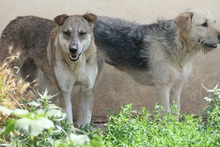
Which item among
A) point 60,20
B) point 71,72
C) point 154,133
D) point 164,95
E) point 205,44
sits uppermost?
point 60,20

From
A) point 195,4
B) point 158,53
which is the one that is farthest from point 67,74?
point 195,4

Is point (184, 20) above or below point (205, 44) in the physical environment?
above

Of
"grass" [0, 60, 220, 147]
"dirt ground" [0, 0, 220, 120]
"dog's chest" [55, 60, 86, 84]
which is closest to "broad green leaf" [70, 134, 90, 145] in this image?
"grass" [0, 60, 220, 147]

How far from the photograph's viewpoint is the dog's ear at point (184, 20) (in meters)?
8.74

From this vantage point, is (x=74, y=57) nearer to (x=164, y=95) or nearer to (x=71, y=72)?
(x=71, y=72)

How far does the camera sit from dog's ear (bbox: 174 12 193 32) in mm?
8742

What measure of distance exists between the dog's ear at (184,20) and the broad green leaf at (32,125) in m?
3.94

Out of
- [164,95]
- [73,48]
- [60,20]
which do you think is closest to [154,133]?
[73,48]

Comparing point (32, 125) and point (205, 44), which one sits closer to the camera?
point (32, 125)

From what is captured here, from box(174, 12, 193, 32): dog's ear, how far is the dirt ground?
704 mm

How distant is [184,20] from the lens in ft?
28.7

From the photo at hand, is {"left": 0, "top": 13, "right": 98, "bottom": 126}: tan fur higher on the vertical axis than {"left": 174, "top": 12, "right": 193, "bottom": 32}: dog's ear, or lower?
lower

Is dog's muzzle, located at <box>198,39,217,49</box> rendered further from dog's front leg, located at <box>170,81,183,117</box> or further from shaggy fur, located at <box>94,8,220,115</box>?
dog's front leg, located at <box>170,81,183,117</box>

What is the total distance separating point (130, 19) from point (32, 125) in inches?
182
